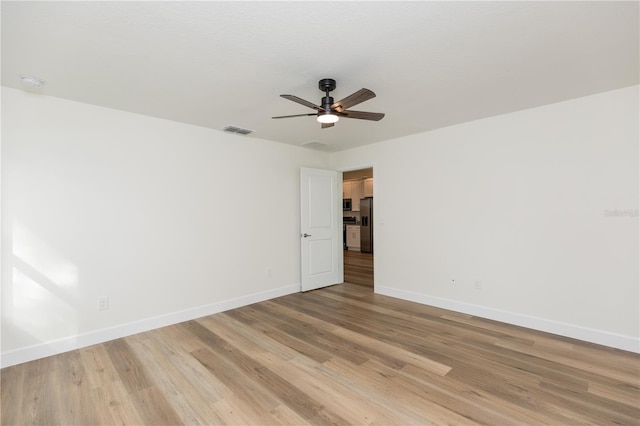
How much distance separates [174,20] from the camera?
174cm

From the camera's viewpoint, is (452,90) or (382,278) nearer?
(452,90)

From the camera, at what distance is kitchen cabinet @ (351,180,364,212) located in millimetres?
9648

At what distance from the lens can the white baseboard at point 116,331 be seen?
2631mm

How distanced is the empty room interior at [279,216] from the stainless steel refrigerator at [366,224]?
169 inches

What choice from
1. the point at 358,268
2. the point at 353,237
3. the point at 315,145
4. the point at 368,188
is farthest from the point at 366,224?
the point at 315,145

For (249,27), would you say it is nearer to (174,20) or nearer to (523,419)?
(174,20)

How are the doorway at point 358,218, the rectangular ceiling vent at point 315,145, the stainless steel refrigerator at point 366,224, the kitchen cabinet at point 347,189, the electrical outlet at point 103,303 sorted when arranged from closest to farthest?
1. the electrical outlet at point 103,303
2. the rectangular ceiling vent at point 315,145
3. the doorway at point 358,218
4. the stainless steel refrigerator at point 366,224
5. the kitchen cabinet at point 347,189

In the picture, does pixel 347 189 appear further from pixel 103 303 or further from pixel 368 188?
pixel 103 303

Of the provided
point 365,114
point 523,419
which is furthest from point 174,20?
point 523,419

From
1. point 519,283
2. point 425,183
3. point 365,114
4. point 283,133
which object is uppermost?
point 283,133

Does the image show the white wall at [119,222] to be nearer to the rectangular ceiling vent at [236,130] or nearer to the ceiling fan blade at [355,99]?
the rectangular ceiling vent at [236,130]

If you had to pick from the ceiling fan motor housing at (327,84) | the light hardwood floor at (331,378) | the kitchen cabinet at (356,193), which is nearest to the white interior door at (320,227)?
the light hardwood floor at (331,378)

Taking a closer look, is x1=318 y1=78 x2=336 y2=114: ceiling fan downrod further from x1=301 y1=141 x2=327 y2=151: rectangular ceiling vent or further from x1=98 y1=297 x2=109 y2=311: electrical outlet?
x1=98 y1=297 x2=109 y2=311: electrical outlet

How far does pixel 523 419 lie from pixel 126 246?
3831 mm
